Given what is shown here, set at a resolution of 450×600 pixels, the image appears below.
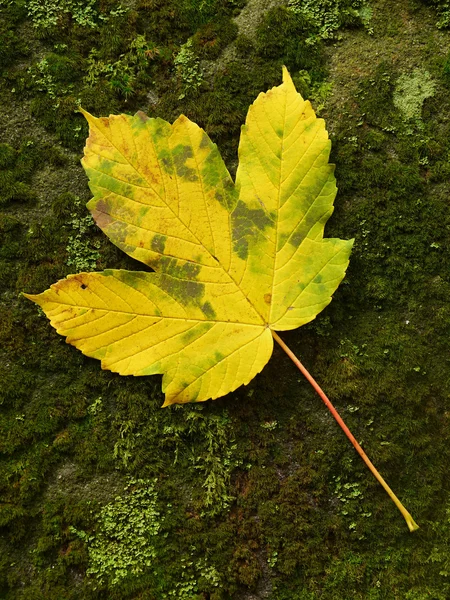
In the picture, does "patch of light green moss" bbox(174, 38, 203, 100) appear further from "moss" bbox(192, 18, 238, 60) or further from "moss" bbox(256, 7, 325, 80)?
"moss" bbox(256, 7, 325, 80)

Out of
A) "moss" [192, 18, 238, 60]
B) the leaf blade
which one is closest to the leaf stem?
the leaf blade

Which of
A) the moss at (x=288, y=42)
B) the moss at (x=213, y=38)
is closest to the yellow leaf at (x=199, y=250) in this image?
the moss at (x=288, y=42)

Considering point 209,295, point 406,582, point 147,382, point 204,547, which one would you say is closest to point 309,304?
point 209,295

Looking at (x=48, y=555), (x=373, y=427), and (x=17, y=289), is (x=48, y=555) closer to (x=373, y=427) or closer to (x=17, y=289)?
(x=17, y=289)

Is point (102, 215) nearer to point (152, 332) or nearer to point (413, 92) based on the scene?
point (152, 332)

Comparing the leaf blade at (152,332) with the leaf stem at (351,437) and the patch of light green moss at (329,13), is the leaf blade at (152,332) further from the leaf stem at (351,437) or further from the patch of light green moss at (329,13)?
the patch of light green moss at (329,13)

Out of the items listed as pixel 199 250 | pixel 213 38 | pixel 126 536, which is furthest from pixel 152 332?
pixel 213 38
